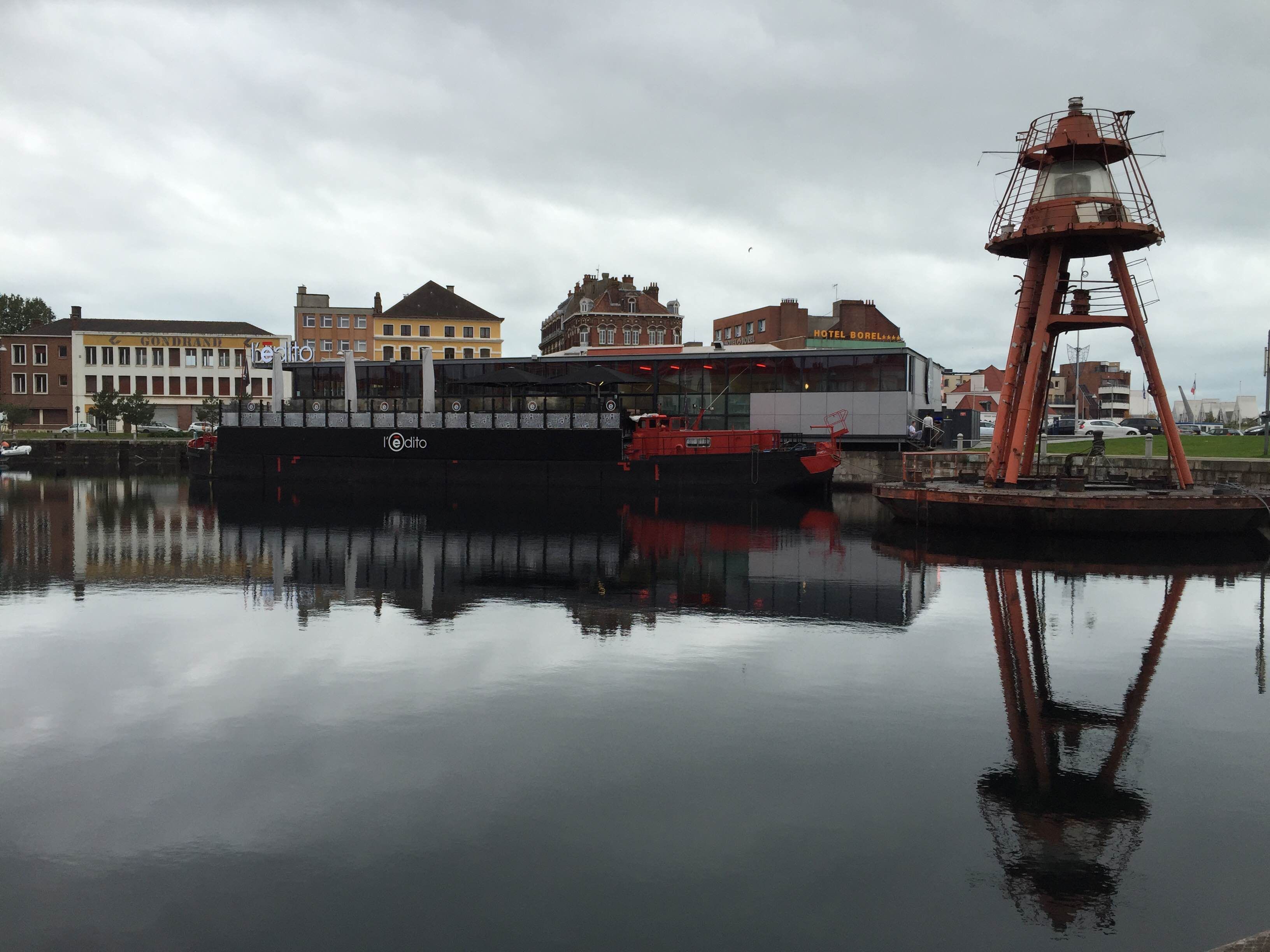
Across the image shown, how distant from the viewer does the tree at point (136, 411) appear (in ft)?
219

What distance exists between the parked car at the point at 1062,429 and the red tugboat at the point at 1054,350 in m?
33.2

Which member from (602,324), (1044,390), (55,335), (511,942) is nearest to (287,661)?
(511,942)

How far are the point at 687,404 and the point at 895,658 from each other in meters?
31.4

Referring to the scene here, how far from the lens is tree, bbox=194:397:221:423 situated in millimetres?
70312

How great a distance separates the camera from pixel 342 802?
620 centimetres

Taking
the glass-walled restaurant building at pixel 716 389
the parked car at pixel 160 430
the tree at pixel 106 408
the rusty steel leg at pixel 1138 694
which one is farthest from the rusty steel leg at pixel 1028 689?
the tree at pixel 106 408

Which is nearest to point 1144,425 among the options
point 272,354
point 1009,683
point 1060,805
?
point 272,354

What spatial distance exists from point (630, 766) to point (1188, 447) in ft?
118

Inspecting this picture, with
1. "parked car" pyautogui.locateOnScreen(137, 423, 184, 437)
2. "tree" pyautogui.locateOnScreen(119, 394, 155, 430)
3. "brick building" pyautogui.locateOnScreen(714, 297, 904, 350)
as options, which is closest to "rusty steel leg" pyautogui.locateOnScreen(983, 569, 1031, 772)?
"brick building" pyautogui.locateOnScreen(714, 297, 904, 350)

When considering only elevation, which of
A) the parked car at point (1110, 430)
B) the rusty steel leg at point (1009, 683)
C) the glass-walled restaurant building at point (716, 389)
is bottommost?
the rusty steel leg at point (1009, 683)

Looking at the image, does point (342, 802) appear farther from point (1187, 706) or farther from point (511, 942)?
point (1187, 706)

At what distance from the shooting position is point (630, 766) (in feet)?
22.3

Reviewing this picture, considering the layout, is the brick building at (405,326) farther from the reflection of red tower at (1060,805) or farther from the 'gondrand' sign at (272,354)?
the reflection of red tower at (1060,805)

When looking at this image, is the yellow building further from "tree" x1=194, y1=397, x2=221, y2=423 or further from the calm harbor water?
the calm harbor water
